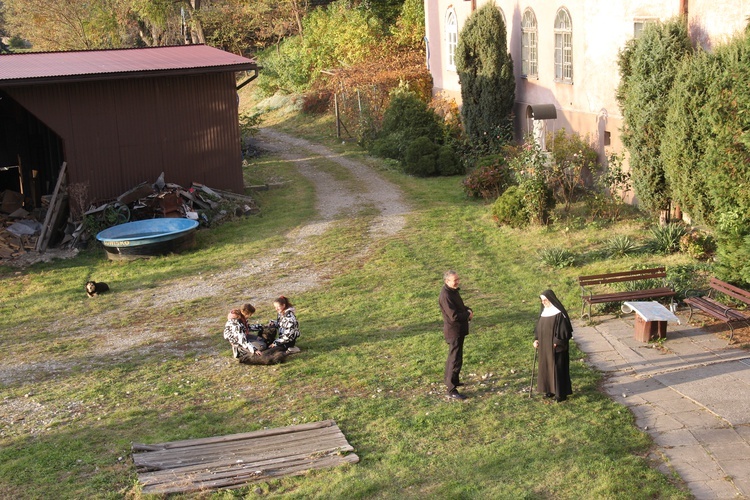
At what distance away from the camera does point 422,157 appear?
74.7 ft

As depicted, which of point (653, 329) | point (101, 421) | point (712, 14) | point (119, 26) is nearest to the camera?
point (101, 421)

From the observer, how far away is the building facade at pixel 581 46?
14.5 m

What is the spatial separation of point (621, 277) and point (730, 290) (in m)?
1.53

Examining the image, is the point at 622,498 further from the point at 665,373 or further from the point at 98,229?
the point at 98,229

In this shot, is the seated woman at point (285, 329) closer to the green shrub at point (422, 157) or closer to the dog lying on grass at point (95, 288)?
the dog lying on grass at point (95, 288)

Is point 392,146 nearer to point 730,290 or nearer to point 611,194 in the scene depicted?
point 611,194

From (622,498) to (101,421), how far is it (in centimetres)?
567

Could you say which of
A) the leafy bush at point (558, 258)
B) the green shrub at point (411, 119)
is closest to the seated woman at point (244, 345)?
the leafy bush at point (558, 258)

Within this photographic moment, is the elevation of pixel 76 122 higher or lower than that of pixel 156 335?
higher

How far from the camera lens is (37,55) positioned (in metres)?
19.8

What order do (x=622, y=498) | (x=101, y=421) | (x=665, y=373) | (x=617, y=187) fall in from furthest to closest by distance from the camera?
(x=617, y=187) < (x=665, y=373) < (x=101, y=421) < (x=622, y=498)

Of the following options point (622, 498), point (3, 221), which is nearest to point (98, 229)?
point (3, 221)

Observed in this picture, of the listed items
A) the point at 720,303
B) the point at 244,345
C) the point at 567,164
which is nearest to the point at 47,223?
the point at 244,345

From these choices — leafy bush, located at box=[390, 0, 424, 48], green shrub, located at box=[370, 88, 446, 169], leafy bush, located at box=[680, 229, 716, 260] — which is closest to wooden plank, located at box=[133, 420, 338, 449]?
leafy bush, located at box=[680, 229, 716, 260]
